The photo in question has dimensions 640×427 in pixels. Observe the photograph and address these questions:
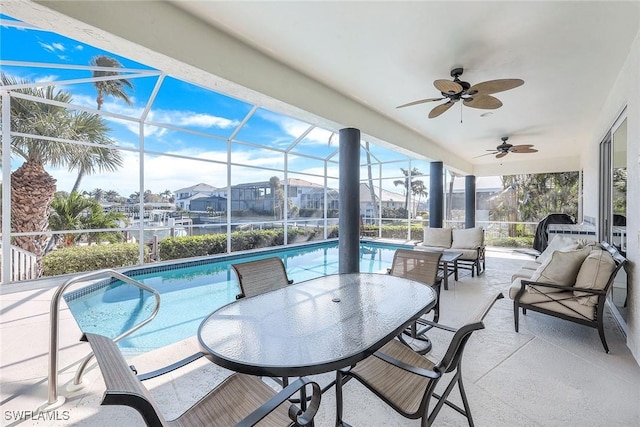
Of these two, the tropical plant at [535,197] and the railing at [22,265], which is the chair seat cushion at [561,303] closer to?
the railing at [22,265]

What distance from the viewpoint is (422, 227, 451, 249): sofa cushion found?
6.43 meters

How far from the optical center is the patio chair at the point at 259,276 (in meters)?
2.38

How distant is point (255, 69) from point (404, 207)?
9.04 m

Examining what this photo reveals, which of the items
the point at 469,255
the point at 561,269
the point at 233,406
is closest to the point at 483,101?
the point at 561,269

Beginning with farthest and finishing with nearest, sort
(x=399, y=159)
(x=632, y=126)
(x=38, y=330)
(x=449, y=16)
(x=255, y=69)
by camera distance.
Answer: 1. (x=399, y=159)
2. (x=255, y=69)
3. (x=38, y=330)
4. (x=632, y=126)
5. (x=449, y=16)

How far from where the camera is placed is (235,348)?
1399mm

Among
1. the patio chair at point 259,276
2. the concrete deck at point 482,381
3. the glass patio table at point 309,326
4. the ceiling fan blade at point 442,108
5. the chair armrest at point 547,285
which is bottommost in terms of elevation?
the concrete deck at point 482,381

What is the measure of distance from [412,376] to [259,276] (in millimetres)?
1443

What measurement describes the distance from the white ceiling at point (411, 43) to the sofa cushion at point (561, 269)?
89.3 inches

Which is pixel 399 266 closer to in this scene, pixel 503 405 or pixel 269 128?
pixel 503 405

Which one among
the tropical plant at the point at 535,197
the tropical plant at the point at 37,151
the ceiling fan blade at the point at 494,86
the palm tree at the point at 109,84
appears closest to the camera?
the ceiling fan blade at the point at 494,86

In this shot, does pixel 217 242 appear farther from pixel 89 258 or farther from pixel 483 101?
pixel 483 101

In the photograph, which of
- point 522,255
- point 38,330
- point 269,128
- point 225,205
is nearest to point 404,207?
point 522,255

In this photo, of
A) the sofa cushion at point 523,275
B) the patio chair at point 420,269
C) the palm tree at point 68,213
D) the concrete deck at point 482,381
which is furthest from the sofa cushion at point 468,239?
the palm tree at point 68,213
